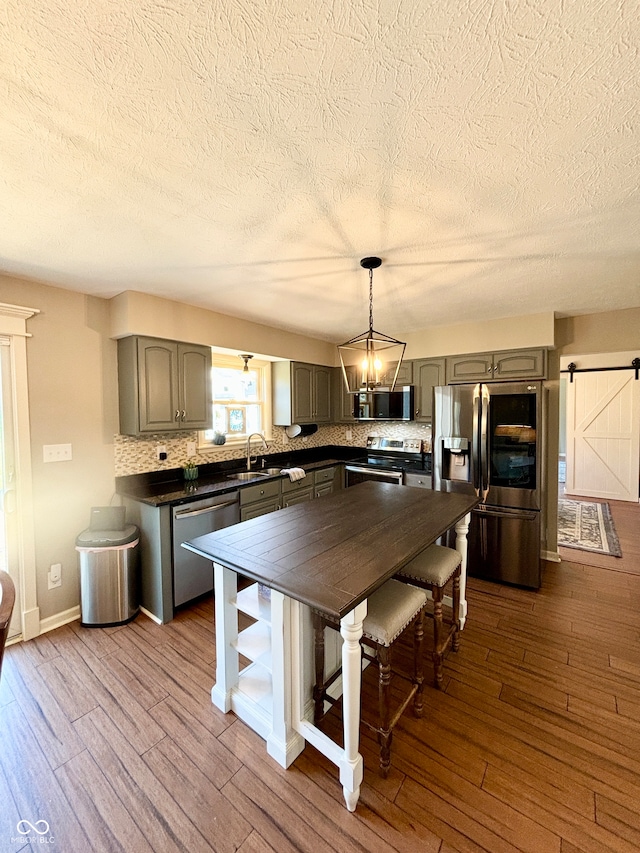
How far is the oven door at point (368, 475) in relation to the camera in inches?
155

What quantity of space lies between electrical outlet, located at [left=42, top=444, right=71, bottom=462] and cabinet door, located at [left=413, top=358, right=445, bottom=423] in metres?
3.35

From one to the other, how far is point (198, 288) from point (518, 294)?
248 cm

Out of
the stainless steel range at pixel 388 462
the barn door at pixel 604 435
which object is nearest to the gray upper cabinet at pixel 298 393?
the stainless steel range at pixel 388 462

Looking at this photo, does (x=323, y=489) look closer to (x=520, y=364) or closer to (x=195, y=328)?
(x=195, y=328)

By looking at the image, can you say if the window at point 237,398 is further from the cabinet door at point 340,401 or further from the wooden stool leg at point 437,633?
the wooden stool leg at point 437,633

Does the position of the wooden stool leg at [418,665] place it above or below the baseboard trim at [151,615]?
above

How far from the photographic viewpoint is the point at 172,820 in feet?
4.40

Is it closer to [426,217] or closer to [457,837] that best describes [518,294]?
[426,217]

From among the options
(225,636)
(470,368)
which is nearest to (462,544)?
(225,636)

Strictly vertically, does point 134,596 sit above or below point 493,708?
above

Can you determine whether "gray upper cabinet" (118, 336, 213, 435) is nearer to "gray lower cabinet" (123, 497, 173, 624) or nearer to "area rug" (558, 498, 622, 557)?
"gray lower cabinet" (123, 497, 173, 624)

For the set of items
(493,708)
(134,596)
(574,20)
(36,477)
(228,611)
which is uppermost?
(574,20)

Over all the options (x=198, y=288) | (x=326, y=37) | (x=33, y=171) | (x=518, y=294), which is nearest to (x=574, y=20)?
(x=326, y=37)

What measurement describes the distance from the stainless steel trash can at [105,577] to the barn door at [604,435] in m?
6.97
